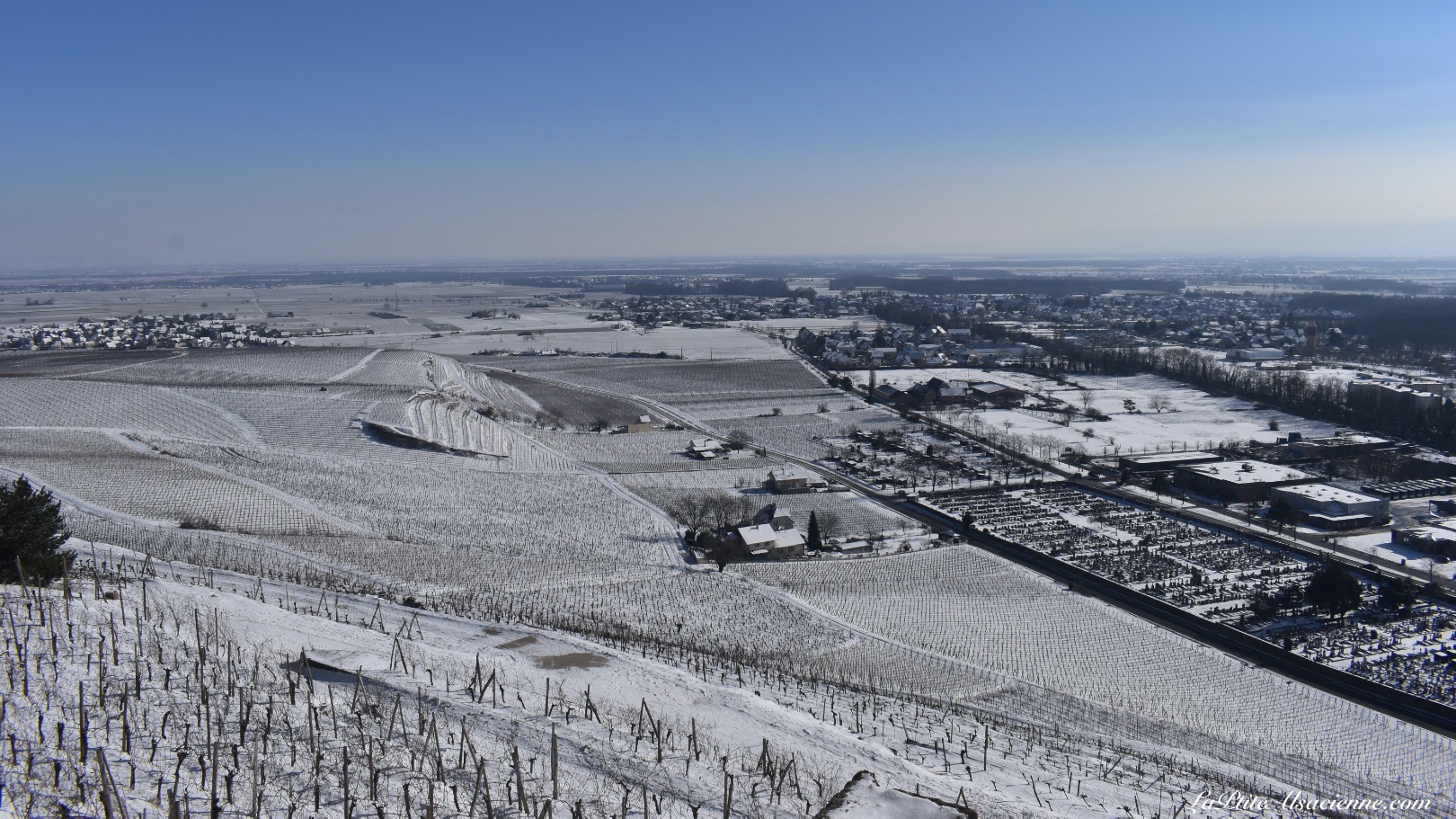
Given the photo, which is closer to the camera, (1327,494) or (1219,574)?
(1219,574)

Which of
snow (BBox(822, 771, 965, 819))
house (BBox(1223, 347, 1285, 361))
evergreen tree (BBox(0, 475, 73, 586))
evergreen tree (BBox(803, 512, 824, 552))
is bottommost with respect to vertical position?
evergreen tree (BBox(803, 512, 824, 552))

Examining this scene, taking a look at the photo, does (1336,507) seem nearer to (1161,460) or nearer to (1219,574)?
(1161,460)

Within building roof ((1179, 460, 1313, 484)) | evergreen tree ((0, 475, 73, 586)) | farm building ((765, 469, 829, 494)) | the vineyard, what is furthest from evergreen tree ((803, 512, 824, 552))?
evergreen tree ((0, 475, 73, 586))

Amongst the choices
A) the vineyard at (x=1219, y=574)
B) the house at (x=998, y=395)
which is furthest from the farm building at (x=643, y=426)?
the house at (x=998, y=395)

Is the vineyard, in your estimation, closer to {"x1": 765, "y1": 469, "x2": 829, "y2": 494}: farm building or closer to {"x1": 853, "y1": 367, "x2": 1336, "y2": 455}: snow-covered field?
{"x1": 765, "y1": 469, "x2": 829, "y2": 494}: farm building

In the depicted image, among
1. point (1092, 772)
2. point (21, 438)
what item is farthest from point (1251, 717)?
point (21, 438)

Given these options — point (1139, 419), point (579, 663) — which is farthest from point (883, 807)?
point (1139, 419)

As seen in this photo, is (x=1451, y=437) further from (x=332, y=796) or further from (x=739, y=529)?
(x=332, y=796)
